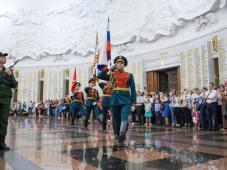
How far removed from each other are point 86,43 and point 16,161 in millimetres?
19900

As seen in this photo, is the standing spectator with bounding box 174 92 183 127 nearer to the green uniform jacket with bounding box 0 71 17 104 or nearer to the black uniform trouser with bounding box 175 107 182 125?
the black uniform trouser with bounding box 175 107 182 125

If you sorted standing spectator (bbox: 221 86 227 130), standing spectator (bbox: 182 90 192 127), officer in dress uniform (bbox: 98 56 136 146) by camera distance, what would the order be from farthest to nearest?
standing spectator (bbox: 182 90 192 127), standing spectator (bbox: 221 86 227 130), officer in dress uniform (bbox: 98 56 136 146)

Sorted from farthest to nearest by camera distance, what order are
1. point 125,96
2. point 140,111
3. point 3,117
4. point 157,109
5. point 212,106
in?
point 140,111
point 157,109
point 212,106
point 125,96
point 3,117

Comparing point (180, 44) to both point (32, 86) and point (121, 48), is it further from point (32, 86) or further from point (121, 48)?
point (32, 86)

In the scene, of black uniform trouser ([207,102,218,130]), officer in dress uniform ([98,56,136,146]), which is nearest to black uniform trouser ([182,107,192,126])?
black uniform trouser ([207,102,218,130])

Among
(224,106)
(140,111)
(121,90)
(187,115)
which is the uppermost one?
(121,90)

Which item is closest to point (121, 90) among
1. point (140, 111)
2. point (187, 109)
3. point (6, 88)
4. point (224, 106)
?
point (6, 88)

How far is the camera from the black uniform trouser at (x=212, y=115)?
8172 mm

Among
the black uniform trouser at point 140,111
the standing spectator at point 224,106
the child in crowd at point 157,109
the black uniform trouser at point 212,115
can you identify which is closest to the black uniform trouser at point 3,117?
the black uniform trouser at point 212,115

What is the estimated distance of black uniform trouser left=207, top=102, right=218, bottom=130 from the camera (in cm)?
817

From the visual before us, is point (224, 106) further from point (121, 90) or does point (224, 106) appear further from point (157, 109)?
point (121, 90)

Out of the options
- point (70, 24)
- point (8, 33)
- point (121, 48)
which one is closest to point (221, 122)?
point (121, 48)

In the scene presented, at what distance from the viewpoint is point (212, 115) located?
27.4 feet

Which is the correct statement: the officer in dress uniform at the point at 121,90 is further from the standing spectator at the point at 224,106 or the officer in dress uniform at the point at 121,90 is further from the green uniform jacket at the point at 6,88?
the standing spectator at the point at 224,106
